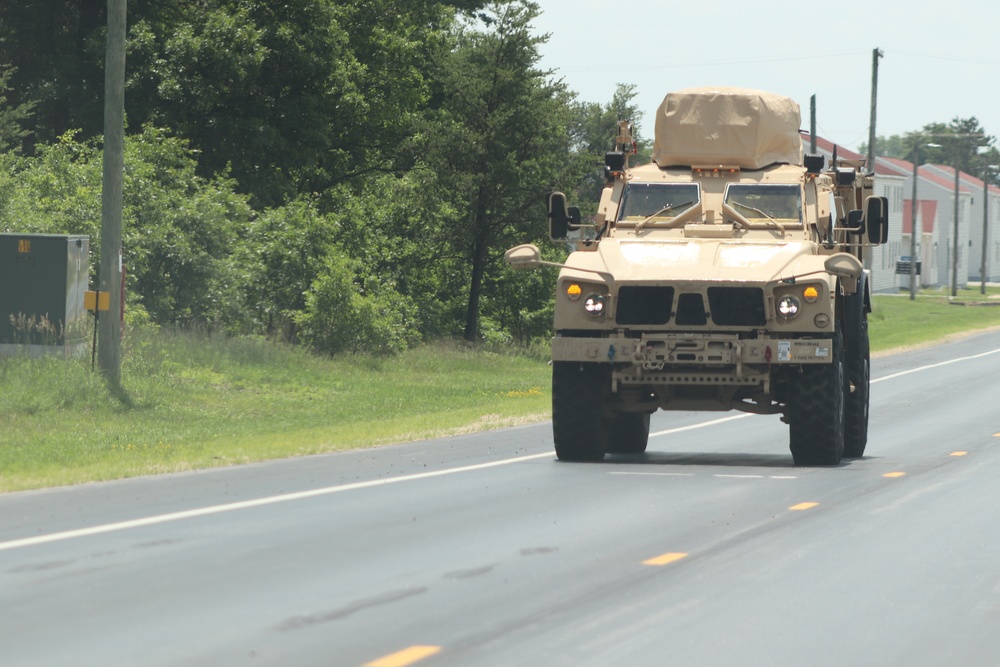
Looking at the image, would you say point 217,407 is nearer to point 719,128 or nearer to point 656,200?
point 656,200

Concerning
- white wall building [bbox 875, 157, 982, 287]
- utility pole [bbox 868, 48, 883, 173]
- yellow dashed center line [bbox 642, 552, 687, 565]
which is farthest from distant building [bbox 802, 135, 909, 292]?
yellow dashed center line [bbox 642, 552, 687, 565]

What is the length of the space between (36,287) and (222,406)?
326 centimetres

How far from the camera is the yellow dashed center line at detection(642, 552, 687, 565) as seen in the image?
9.96 m

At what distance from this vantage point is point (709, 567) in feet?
32.2

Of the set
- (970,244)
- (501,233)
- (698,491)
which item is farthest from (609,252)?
(970,244)

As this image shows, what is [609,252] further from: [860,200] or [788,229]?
[860,200]

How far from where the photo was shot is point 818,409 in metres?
15.9

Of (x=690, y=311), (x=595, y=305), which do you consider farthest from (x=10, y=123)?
(x=690, y=311)

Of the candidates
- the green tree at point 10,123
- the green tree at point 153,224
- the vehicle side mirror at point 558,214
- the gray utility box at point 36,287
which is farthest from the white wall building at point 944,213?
the vehicle side mirror at point 558,214

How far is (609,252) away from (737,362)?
1.82 metres

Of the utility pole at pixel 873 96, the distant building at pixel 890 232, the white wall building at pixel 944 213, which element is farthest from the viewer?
the white wall building at pixel 944 213

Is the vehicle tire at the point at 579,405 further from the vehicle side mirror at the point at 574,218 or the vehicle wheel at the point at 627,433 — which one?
the vehicle side mirror at the point at 574,218

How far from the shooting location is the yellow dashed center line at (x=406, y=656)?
7.01 meters

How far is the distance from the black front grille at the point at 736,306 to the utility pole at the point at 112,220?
9.52m
